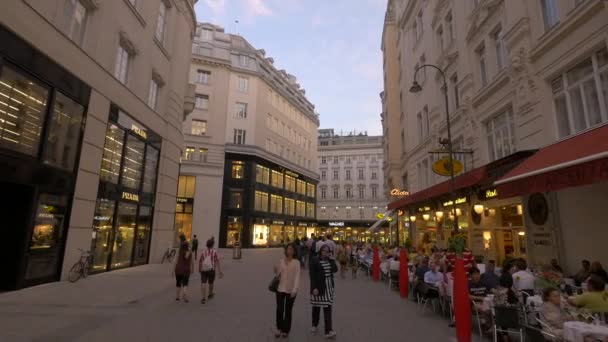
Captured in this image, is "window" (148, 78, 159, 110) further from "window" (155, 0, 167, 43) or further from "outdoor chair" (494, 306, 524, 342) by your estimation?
"outdoor chair" (494, 306, 524, 342)

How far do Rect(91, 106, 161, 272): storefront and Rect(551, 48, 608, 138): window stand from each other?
1714cm

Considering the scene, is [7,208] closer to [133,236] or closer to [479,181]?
[133,236]

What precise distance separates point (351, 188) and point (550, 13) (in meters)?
61.3

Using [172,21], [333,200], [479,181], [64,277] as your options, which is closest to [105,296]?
[64,277]

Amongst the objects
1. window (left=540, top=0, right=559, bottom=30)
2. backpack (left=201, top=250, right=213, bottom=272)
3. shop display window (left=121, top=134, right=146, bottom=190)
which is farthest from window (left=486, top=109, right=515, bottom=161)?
shop display window (left=121, top=134, right=146, bottom=190)


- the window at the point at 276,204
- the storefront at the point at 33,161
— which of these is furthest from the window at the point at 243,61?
the storefront at the point at 33,161

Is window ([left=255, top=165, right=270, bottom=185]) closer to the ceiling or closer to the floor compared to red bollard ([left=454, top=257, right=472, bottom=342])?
closer to the ceiling

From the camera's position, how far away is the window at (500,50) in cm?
1323

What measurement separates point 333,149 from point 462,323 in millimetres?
68570

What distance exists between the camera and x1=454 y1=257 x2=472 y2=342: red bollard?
6113 millimetres

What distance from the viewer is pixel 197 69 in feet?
132

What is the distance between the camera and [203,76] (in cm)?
4047

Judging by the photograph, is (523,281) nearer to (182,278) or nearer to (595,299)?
(595,299)

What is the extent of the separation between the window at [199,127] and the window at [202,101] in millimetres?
1756
